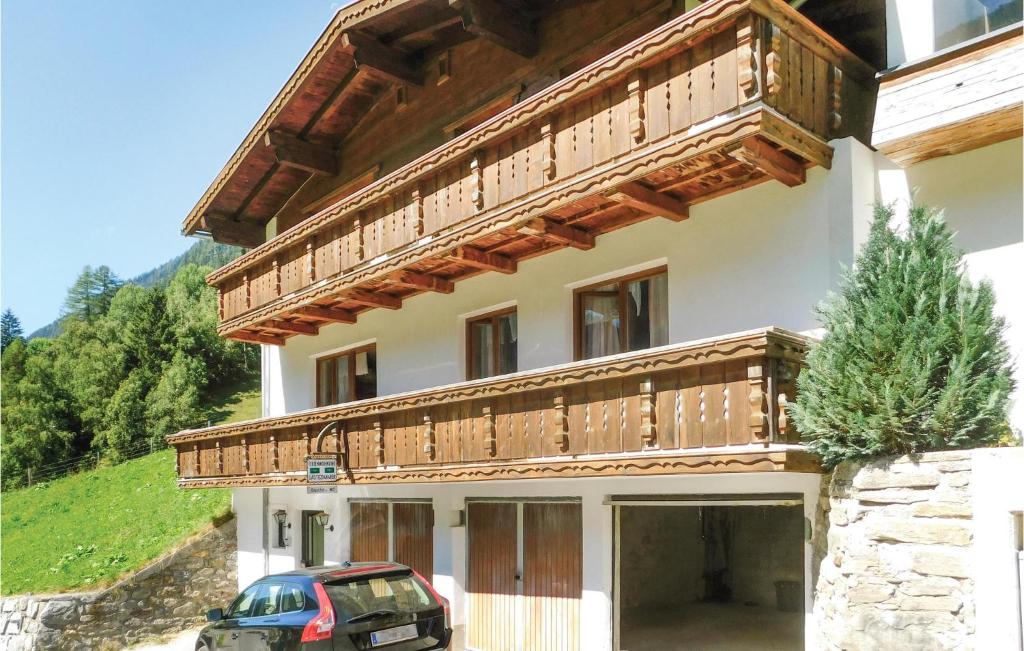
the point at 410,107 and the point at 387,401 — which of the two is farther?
the point at 410,107

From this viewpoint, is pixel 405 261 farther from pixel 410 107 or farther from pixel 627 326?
pixel 410 107

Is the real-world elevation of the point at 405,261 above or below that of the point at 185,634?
above

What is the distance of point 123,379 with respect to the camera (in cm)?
4462

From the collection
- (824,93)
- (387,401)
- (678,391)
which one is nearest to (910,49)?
(824,93)

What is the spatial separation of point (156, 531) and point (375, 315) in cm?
906

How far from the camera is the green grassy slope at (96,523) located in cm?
1936

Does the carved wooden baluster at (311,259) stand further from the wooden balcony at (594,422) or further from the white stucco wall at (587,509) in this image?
the white stucco wall at (587,509)

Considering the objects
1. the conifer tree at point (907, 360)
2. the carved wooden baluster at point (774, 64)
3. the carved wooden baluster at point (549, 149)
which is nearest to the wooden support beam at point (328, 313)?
the carved wooden baluster at point (549, 149)

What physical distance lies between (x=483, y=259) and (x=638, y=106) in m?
3.83

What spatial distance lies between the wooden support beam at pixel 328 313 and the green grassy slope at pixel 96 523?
245 inches

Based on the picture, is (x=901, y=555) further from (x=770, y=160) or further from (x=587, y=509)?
(x=587, y=509)

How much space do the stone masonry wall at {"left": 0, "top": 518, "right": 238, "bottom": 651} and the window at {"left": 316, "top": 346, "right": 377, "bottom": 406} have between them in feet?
13.6

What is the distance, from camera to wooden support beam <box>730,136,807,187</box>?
28.9 ft

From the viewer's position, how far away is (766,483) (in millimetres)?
9766
